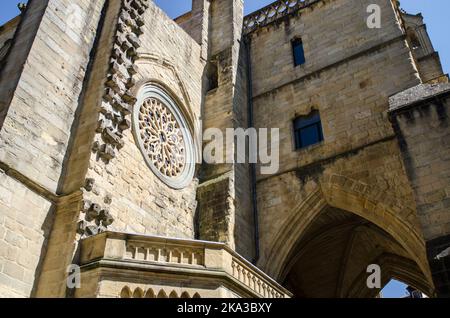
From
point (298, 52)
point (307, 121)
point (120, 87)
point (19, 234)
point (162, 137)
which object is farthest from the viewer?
point (298, 52)

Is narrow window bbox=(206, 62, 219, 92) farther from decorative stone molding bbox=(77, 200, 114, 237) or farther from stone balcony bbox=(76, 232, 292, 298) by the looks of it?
stone balcony bbox=(76, 232, 292, 298)

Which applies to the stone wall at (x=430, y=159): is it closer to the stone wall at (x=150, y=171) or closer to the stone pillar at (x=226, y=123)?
the stone pillar at (x=226, y=123)

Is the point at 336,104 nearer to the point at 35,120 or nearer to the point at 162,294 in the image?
the point at 35,120

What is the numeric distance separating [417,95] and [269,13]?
740 centimetres

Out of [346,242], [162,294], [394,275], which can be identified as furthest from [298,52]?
[162,294]

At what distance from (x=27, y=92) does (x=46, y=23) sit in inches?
61.1

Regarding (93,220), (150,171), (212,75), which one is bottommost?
(93,220)

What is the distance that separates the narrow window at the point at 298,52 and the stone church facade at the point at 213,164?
4cm

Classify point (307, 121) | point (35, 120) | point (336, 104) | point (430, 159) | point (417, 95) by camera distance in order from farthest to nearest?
point (307, 121)
point (336, 104)
point (417, 95)
point (430, 159)
point (35, 120)

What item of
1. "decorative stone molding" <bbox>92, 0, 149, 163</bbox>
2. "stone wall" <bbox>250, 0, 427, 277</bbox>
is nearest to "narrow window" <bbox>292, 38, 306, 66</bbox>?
"stone wall" <bbox>250, 0, 427, 277</bbox>

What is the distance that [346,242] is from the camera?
12.4 metres

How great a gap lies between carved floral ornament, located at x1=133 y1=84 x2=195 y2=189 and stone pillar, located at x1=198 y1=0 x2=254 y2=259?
64cm

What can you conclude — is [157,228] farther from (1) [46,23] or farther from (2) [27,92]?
(1) [46,23]

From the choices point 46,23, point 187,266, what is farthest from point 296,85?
point 187,266
